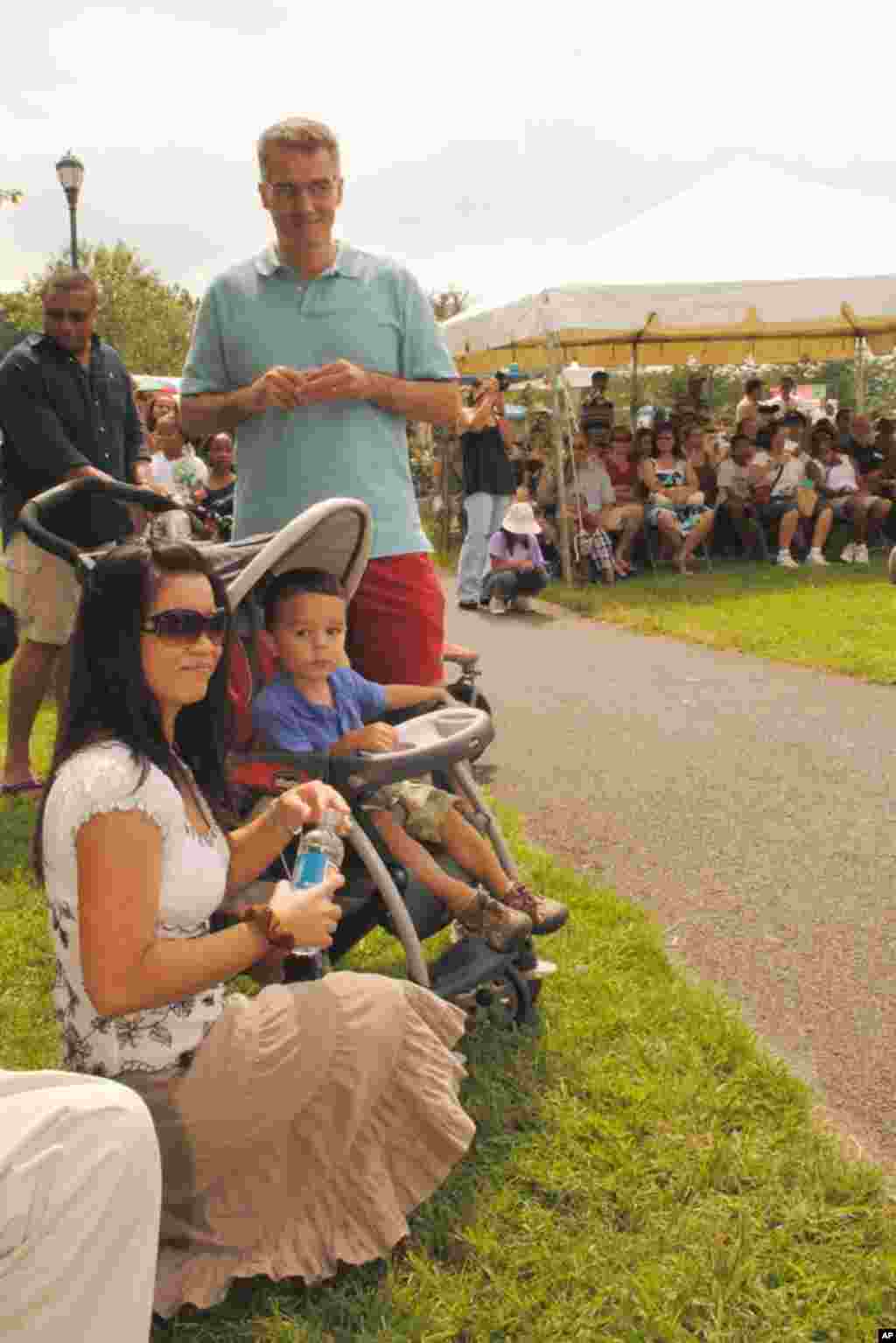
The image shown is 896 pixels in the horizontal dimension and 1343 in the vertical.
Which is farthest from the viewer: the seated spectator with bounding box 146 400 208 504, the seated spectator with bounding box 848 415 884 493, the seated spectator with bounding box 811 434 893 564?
the seated spectator with bounding box 848 415 884 493

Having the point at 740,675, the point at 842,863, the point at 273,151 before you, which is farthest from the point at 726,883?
the point at 740,675

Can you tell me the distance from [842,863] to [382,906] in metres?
2.21

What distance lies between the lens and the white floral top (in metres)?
2.28

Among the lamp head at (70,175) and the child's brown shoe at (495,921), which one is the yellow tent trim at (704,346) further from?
the child's brown shoe at (495,921)

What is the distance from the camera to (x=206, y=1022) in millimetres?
2479

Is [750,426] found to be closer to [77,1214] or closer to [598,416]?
[598,416]

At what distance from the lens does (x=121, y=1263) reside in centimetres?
181

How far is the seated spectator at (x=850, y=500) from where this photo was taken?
14031mm

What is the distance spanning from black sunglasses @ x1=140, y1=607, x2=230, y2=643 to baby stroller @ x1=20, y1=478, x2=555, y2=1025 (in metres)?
0.49

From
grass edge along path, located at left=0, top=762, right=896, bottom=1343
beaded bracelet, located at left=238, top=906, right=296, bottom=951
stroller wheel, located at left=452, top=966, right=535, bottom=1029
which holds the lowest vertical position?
grass edge along path, located at left=0, top=762, right=896, bottom=1343

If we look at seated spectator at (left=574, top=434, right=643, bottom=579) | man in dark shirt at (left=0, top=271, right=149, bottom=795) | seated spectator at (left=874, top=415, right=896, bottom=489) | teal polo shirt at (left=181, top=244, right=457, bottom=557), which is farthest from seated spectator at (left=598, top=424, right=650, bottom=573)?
teal polo shirt at (left=181, top=244, right=457, bottom=557)

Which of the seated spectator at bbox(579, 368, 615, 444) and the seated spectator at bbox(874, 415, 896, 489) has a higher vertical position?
the seated spectator at bbox(579, 368, 615, 444)

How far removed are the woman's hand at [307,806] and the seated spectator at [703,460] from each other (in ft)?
40.4

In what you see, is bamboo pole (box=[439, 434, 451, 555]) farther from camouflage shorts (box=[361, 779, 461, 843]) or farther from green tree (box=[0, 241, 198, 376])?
green tree (box=[0, 241, 198, 376])
